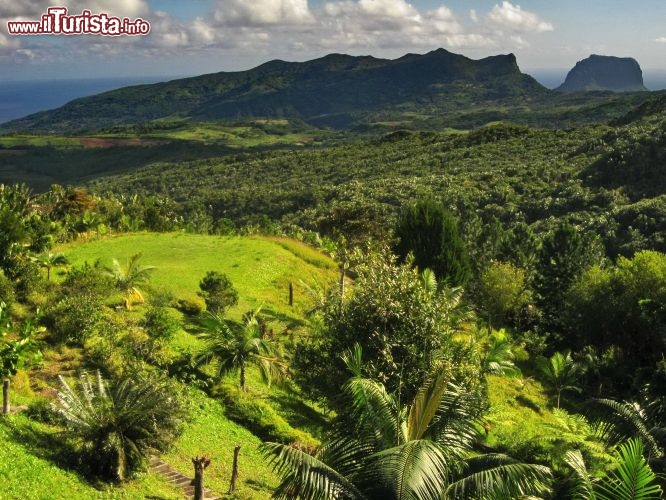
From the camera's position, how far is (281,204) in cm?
10300

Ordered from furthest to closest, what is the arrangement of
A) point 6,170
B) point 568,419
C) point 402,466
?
point 6,170 → point 568,419 → point 402,466

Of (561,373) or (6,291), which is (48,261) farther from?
(561,373)

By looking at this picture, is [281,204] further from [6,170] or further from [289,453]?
[6,170]

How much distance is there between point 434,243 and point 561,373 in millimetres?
12693

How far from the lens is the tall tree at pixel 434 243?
4275cm

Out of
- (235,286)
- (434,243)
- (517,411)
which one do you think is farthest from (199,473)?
(434,243)

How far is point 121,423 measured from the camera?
1330 cm

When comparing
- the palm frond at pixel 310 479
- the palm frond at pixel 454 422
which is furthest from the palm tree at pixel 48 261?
the palm frond at pixel 454 422

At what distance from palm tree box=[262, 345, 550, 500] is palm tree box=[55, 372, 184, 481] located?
4.53 metres

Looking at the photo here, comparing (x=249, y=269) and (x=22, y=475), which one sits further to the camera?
(x=249, y=269)

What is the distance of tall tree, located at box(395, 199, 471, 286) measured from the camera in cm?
4275

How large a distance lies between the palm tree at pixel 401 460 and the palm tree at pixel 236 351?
988 cm

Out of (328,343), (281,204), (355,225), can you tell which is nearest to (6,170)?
(281,204)

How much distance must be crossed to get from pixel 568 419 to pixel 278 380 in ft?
33.9
